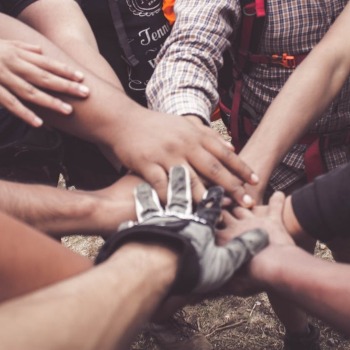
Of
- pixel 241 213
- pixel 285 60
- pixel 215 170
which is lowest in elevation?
pixel 241 213

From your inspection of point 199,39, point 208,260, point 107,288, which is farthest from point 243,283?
point 199,39

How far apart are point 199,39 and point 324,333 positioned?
1.44 m

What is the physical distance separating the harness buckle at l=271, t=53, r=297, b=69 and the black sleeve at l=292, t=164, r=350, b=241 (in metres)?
0.63

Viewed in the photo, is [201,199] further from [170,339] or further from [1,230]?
[170,339]

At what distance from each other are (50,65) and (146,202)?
0.50 meters

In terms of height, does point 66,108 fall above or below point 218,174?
above

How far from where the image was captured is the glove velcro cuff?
1170mm

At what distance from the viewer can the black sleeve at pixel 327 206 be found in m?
1.31

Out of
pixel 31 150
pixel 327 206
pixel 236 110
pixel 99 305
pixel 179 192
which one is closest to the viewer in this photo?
pixel 99 305

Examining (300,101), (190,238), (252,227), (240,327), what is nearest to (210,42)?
(300,101)

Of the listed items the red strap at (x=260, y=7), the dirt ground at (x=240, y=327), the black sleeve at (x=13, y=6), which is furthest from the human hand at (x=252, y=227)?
the dirt ground at (x=240, y=327)

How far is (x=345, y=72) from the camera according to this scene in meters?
1.80

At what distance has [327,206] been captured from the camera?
1.33 meters

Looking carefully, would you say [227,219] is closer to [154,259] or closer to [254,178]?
[254,178]
